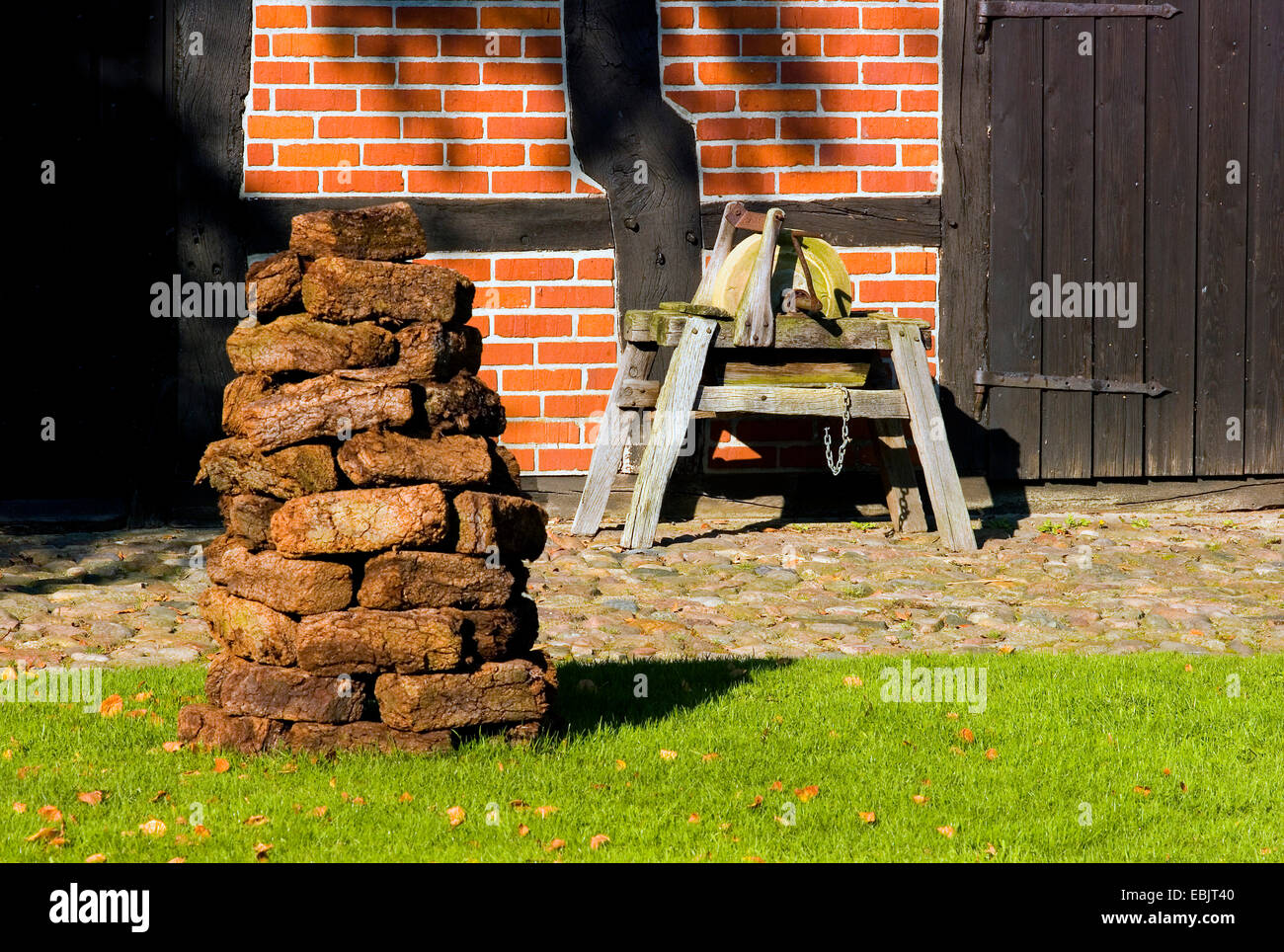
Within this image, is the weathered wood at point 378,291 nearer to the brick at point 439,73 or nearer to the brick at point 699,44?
the brick at point 439,73

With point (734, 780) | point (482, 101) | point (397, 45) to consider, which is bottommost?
point (734, 780)

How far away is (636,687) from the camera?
14.6ft

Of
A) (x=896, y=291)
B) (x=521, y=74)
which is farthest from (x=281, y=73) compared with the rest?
(x=896, y=291)

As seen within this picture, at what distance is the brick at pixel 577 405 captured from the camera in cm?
750

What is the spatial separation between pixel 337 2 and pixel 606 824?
Answer: 17.3 feet

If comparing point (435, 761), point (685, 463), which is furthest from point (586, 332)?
point (435, 761)

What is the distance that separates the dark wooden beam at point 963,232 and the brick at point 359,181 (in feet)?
9.58

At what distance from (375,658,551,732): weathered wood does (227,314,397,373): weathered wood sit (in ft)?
2.85

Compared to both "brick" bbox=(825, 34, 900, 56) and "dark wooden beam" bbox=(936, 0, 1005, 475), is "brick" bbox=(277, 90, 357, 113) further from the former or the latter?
"dark wooden beam" bbox=(936, 0, 1005, 475)

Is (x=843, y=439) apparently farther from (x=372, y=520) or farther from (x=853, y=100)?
(x=372, y=520)

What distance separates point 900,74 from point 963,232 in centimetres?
90

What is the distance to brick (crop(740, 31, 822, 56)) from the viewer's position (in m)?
7.43

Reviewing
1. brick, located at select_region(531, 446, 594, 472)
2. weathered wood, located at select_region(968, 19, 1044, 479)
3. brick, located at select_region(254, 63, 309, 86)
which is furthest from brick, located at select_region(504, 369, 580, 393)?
weathered wood, located at select_region(968, 19, 1044, 479)

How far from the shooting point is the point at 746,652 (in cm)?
506
